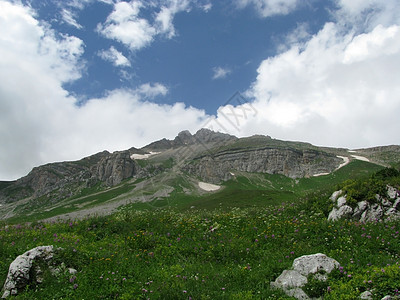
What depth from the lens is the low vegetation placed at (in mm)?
7492

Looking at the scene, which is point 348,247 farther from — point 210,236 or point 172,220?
point 172,220

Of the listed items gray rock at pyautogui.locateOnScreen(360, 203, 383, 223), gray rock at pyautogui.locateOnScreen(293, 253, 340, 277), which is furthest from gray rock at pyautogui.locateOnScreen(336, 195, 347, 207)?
gray rock at pyautogui.locateOnScreen(293, 253, 340, 277)

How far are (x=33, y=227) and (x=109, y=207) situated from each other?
5194 inches

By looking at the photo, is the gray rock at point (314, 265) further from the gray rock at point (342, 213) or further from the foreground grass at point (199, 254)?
the gray rock at point (342, 213)

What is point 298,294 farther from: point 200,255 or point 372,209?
point 372,209

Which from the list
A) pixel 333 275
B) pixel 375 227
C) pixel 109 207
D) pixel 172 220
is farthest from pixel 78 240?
Result: pixel 109 207

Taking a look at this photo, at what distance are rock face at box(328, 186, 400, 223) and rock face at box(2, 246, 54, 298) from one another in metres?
15.5

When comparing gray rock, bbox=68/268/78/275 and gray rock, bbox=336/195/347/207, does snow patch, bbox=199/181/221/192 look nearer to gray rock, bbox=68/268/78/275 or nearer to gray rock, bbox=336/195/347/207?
gray rock, bbox=336/195/347/207

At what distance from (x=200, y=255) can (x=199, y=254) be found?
13 centimetres

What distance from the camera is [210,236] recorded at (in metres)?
13.5

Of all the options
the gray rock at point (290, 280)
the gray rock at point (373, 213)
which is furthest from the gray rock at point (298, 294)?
the gray rock at point (373, 213)

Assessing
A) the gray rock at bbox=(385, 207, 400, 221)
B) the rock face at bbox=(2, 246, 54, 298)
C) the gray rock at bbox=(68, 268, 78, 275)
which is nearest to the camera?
the rock face at bbox=(2, 246, 54, 298)

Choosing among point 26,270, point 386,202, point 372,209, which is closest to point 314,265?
point 26,270

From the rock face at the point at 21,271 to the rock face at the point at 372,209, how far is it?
609 inches
